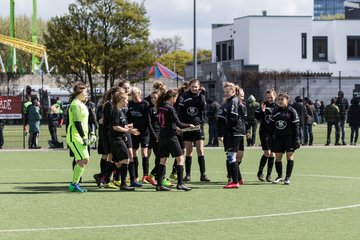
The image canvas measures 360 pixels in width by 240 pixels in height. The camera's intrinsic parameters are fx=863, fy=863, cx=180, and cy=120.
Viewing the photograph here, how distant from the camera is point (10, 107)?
102 feet

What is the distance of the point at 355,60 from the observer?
6544 cm

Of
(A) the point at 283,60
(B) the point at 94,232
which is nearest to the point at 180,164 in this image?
(B) the point at 94,232

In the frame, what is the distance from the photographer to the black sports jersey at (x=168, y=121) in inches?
579

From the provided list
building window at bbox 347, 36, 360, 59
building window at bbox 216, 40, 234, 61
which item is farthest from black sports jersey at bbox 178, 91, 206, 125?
building window at bbox 347, 36, 360, 59

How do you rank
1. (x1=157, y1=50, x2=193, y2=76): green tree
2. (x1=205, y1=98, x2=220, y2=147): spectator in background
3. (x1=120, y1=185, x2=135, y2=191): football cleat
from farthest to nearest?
(x1=157, y1=50, x2=193, y2=76): green tree
(x1=205, y1=98, x2=220, y2=147): spectator in background
(x1=120, y1=185, x2=135, y2=191): football cleat

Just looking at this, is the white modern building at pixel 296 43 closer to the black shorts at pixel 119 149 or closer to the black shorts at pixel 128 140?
the black shorts at pixel 128 140

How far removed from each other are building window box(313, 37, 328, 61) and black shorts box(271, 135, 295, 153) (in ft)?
164

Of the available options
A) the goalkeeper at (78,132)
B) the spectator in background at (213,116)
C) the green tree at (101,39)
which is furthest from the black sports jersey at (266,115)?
the green tree at (101,39)

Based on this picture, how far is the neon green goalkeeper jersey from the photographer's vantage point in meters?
14.5

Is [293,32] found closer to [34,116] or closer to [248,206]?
[34,116]

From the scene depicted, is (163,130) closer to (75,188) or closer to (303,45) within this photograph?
(75,188)

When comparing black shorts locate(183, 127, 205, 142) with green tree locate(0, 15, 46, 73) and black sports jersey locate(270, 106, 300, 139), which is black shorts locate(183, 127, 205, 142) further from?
green tree locate(0, 15, 46, 73)

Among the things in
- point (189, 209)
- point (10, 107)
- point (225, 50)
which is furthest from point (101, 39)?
point (189, 209)

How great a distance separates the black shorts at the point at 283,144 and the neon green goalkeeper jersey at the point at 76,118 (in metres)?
3.63
